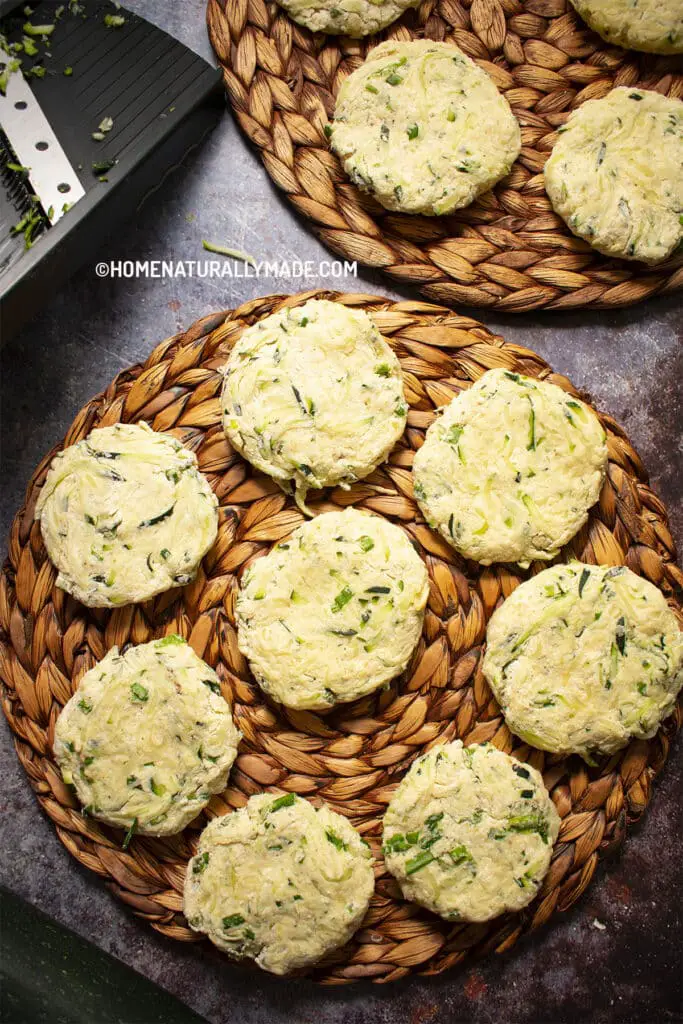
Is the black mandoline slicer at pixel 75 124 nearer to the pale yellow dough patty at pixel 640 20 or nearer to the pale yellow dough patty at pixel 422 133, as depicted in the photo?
the pale yellow dough patty at pixel 422 133

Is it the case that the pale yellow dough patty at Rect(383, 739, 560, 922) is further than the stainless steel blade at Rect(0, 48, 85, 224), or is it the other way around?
the stainless steel blade at Rect(0, 48, 85, 224)

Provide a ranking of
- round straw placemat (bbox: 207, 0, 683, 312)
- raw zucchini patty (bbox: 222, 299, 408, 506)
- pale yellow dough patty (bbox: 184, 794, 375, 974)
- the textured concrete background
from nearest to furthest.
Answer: pale yellow dough patty (bbox: 184, 794, 375, 974), raw zucchini patty (bbox: 222, 299, 408, 506), the textured concrete background, round straw placemat (bbox: 207, 0, 683, 312)

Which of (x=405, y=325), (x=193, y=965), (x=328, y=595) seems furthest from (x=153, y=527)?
(x=193, y=965)

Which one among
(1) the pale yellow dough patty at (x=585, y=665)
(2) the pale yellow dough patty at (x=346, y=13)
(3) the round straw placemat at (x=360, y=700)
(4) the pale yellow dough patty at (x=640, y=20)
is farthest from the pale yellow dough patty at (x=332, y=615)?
(4) the pale yellow dough patty at (x=640, y=20)

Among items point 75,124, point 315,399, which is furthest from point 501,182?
point 75,124

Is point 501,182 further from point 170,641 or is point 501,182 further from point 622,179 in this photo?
point 170,641

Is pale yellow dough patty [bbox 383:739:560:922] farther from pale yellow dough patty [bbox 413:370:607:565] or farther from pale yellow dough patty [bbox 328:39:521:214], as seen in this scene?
pale yellow dough patty [bbox 328:39:521:214]

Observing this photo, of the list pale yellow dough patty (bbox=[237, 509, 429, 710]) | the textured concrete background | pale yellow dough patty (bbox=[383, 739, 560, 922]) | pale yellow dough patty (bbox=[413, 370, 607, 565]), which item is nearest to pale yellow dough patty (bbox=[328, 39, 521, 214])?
the textured concrete background
